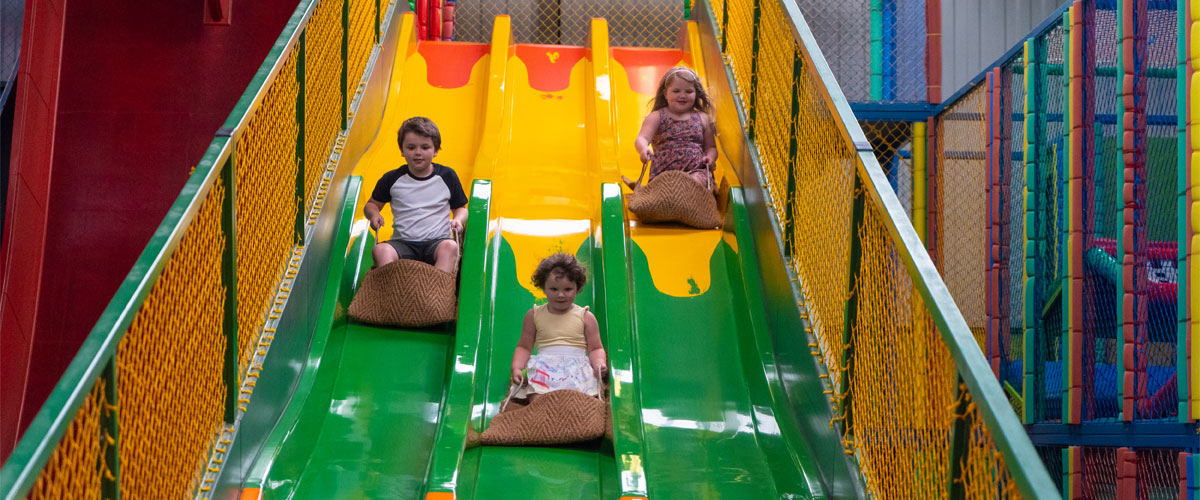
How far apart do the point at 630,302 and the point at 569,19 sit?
268 inches

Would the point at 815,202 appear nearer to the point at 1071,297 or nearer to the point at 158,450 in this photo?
the point at 158,450

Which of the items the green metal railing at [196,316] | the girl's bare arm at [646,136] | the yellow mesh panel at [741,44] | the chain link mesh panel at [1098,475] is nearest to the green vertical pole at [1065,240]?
the chain link mesh panel at [1098,475]

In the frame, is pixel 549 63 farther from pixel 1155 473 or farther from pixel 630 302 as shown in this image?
pixel 1155 473

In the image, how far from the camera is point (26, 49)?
6625mm

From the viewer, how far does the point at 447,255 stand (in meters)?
4.66

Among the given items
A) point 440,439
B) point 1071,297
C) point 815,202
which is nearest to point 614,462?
point 440,439

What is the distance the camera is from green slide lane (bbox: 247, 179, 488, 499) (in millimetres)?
3430

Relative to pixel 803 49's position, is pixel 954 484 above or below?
below

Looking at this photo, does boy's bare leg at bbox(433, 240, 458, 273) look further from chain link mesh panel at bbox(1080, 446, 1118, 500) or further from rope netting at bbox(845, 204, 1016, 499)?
chain link mesh panel at bbox(1080, 446, 1118, 500)

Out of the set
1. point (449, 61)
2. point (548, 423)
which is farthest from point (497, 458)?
point (449, 61)

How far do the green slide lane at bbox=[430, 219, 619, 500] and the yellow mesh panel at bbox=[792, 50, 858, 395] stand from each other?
2.74 ft

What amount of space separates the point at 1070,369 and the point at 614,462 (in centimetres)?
346

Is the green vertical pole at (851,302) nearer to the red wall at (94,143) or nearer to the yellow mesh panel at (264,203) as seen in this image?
the yellow mesh panel at (264,203)

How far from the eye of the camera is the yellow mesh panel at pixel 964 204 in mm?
7603
